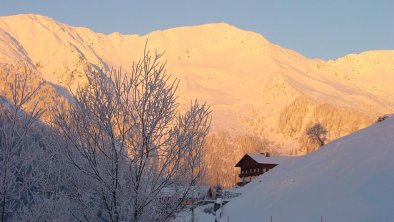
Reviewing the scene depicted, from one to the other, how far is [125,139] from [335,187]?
1314 inches

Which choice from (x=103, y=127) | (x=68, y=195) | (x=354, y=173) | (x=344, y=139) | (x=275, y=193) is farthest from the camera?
(x=344, y=139)

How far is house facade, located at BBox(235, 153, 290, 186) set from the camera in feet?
326

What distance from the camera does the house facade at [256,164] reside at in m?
99.3

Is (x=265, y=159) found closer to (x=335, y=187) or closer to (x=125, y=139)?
(x=335, y=187)

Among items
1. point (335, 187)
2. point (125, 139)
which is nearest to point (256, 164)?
point (335, 187)

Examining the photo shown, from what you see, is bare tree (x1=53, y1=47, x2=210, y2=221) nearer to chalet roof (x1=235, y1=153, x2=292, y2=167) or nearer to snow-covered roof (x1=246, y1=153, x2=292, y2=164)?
chalet roof (x1=235, y1=153, x2=292, y2=167)

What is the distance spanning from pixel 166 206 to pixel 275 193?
38.7m

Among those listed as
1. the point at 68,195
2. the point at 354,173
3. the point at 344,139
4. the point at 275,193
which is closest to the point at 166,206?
the point at 68,195

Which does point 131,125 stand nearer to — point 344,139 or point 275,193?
point 275,193

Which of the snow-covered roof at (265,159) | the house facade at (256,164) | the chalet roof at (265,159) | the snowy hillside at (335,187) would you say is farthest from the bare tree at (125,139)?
the snow-covered roof at (265,159)

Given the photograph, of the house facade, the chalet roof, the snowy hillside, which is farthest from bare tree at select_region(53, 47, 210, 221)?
the chalet roof

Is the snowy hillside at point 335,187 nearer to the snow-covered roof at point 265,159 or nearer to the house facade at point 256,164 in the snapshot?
the house facade at point 256,164

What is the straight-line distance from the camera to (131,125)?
11211 mm

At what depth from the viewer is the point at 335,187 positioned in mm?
41719
